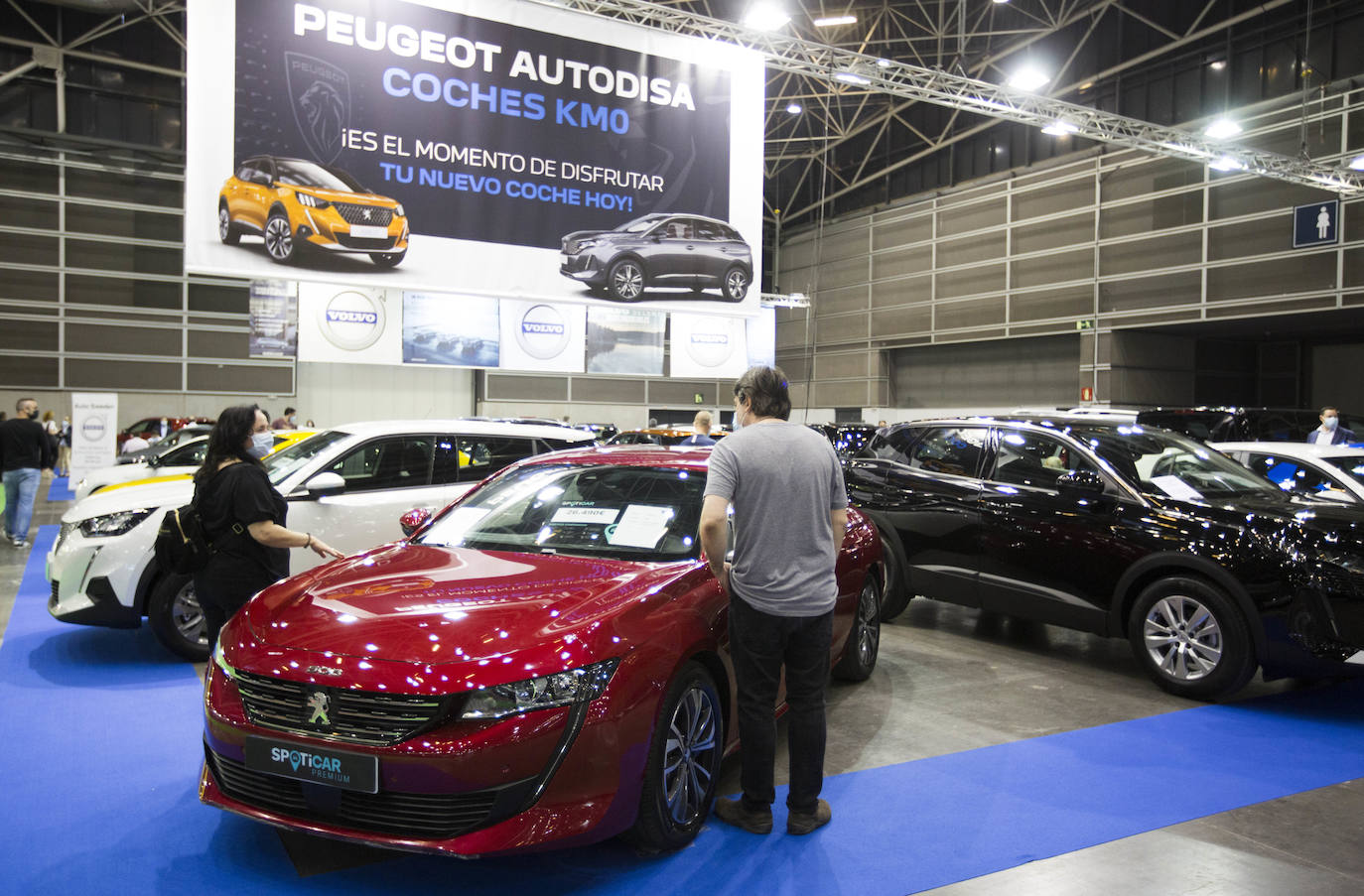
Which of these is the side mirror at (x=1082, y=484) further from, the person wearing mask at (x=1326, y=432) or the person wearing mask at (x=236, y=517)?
the person wearing mask at (x=1326, y=432)

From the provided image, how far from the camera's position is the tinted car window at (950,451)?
6488 mm

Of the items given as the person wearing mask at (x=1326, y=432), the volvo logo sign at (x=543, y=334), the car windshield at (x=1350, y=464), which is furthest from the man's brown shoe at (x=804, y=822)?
the volvo logo sign at (x=543, y=334)

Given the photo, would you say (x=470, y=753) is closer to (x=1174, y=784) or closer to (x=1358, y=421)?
(x=1174, y=784)

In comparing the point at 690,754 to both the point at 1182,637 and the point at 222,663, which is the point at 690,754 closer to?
the point at 222,663

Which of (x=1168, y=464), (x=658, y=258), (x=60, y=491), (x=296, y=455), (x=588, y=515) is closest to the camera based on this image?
(x=588, y=515)

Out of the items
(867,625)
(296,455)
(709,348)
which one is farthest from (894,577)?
(709,348)

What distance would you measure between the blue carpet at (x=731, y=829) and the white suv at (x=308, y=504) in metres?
0.44

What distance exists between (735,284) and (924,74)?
31.6ft

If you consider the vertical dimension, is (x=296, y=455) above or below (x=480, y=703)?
above

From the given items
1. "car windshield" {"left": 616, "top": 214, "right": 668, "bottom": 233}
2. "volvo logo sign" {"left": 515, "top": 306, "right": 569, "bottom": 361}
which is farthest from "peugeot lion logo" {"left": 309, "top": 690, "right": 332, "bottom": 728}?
"volvo logo sign" {"left": 515, "top": 306, "right": 569, "bottom": 361}

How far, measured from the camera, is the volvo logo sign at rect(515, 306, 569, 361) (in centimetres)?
1666

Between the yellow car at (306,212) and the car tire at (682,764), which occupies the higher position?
the yellow car at (306,212)

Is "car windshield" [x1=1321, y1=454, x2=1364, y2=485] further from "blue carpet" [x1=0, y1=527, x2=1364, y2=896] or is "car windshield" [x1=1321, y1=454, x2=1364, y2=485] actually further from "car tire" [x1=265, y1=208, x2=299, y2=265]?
"car tire" [x1=265, y1=208, x2=299, y2=265]

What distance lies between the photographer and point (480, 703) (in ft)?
8.86
